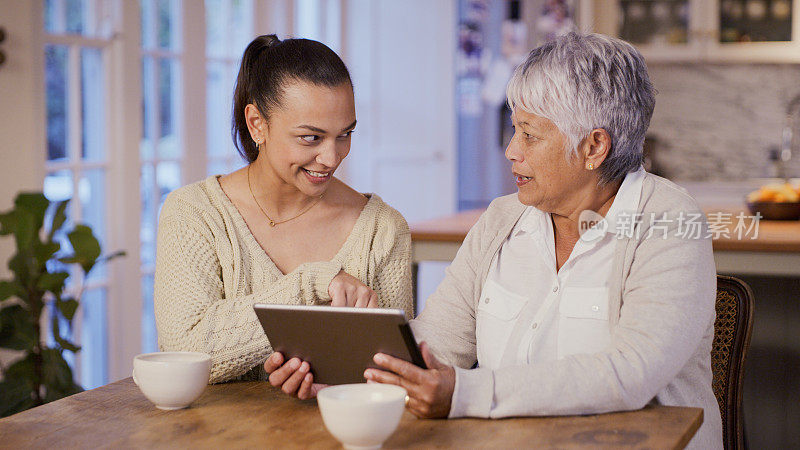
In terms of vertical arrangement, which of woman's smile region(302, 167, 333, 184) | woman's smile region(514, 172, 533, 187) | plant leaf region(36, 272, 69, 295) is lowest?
plant leaf region(36, 272, 69, 295)

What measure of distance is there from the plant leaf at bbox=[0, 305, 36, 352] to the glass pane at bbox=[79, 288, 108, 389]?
26.6 inches

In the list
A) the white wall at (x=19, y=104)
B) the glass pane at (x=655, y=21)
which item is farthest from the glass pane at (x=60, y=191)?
the glass pane at (x=655, y=21)

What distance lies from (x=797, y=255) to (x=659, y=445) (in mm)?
1704

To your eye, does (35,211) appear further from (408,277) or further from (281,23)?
(281,23)

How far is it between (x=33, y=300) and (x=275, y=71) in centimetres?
132

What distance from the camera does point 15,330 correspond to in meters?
2.80

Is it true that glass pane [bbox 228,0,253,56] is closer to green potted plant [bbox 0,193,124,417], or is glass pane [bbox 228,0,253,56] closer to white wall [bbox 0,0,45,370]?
white wall [bbox 0,0,45,370]

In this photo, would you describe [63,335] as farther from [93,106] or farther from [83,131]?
[93,106]

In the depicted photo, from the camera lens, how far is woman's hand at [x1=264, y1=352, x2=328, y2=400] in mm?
1494

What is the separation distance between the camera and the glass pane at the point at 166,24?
3.81m

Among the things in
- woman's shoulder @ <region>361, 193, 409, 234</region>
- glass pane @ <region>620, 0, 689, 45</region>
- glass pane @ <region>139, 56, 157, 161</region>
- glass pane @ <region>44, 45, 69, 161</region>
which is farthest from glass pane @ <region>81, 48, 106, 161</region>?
glass pane @ <region>620, 0, 689, 45</region>

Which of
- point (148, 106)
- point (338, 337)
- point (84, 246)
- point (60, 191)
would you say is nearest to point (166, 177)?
point (148, 106)

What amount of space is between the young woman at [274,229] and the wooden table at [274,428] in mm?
248

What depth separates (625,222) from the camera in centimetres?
163
